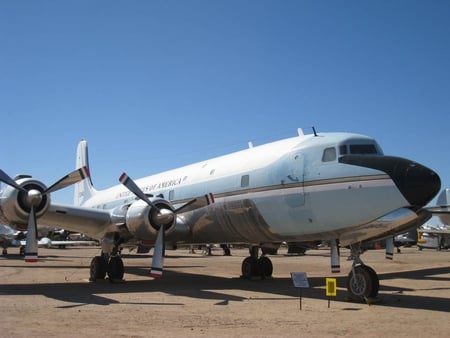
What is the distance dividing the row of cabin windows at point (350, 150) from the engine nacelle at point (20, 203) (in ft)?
23.6

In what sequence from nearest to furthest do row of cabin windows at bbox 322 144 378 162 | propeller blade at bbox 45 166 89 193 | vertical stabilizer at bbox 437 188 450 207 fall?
row of cabin windows at bbox 322 144 378 162 < propeller blade at bbox 45 166 89 193 < vertical stabilizer at bbox 437 188 450 207

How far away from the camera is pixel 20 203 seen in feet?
40.9

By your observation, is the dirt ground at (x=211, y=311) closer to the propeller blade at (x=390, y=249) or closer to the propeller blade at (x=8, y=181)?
the propeller blade at (x=390, y=249)

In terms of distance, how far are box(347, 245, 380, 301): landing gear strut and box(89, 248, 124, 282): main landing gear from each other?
7.29m

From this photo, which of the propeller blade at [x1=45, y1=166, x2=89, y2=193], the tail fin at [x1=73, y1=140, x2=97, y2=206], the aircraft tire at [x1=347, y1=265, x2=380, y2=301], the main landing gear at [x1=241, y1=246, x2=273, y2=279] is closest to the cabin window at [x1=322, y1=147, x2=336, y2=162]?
the aircraft tire at [x1=347, y1=265, x2=380, y2=301]

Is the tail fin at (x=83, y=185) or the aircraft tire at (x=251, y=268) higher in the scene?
the tail fin at (x=83, y=185)

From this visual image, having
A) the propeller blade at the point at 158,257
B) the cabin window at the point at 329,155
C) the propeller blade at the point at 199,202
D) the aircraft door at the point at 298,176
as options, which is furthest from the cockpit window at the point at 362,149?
the propeller blade at the point at 158,257

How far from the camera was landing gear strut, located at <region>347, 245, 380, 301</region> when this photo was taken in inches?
400

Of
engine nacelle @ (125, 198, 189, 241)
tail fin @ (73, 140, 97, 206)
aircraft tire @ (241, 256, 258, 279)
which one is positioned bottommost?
aircraft tire @ (241, 256, 258, 279)

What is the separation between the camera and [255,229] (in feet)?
41.7

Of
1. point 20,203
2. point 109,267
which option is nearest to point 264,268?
point 109,267

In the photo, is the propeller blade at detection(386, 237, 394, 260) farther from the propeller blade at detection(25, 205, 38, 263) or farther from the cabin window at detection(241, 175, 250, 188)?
the propeller blade at detection(25, 205, 38, 263)

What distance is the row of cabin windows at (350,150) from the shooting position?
10.9m

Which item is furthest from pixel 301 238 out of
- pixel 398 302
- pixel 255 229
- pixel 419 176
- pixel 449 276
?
pixel 449 276
